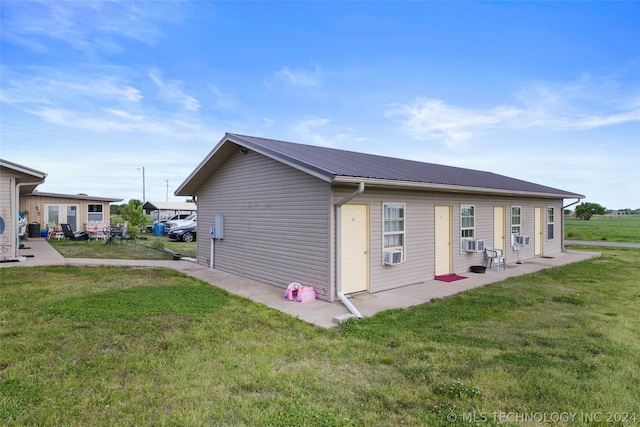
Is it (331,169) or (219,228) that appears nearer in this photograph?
(331,169)

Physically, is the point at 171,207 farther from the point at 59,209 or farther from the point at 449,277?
the point at 449,277

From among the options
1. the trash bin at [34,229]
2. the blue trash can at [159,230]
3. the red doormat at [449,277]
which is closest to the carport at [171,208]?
the blue trash can at [159,230]

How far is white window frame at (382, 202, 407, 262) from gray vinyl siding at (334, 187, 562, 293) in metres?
0.09

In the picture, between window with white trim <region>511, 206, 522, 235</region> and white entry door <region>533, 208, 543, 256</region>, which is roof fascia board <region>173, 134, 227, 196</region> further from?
white entry door <region>533, 208, 543, 256</region>

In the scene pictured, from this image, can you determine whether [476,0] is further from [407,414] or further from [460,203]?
[407,414]

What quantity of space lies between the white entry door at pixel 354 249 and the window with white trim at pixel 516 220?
7.27 m

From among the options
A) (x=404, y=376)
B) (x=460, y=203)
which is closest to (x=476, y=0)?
(x=460, y=203)

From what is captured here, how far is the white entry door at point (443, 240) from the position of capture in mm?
8961

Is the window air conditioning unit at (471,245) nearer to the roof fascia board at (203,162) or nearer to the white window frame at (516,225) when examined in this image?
the white window frame at (516,225)

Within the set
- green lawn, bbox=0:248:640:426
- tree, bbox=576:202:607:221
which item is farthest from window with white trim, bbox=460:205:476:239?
tree, bbox=576:202:607:221

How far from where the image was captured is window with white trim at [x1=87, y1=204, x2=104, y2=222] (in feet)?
67.6

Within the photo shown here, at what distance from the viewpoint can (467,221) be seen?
9.89 meters

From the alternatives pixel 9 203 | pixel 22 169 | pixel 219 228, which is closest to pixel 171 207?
pixel 9 203

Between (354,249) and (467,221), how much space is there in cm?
457
